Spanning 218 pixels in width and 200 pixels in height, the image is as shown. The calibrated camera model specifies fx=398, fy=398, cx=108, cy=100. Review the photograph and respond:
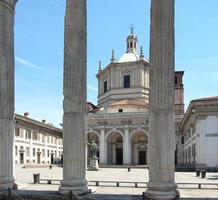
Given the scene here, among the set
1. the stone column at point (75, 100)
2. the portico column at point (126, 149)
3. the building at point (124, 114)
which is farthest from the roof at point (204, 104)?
the stone column at point (75, 100)

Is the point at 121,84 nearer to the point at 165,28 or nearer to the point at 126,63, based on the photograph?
the point at 126,63

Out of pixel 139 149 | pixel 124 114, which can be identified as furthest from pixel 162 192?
pixel 139 149

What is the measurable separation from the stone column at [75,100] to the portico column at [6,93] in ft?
9.24

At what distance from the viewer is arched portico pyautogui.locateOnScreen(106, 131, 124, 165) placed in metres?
65.9

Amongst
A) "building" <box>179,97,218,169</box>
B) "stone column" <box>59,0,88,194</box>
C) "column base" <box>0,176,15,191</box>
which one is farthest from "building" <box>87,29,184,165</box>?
"stone column" <box>59,0,88,194</box>

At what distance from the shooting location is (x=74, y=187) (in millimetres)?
13359

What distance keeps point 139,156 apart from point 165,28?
54.5 meters

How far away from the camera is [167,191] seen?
12406 mm

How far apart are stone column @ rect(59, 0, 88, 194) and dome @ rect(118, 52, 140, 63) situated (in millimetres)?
56959

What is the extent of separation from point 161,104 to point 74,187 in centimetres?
404

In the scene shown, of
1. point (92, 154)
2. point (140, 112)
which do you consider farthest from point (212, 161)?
point (140, 112)

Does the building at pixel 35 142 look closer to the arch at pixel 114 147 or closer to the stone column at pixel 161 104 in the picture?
the arch at pixel 114 147

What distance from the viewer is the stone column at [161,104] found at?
12477mm

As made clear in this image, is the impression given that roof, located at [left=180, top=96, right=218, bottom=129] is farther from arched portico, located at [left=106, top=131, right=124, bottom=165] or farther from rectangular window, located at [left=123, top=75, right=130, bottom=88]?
rectangular window, located at [left=123, top=75, right=130, bottom=88]
